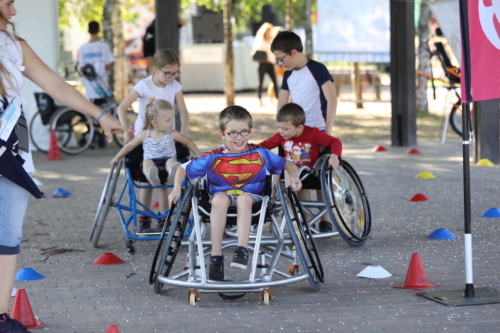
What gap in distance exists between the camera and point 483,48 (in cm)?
438

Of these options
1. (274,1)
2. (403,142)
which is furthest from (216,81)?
(403,142)

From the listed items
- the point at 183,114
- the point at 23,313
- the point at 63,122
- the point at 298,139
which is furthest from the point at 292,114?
the point at 63,122

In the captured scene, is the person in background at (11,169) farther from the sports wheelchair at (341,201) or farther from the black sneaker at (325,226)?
the black sneaker at (325,226)

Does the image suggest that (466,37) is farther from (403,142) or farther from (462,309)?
(403,142)

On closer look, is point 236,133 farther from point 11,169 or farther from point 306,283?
point 11,169

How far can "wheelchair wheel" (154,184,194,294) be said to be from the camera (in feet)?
15.1

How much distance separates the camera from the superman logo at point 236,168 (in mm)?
4934

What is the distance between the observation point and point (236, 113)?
15.9 feet

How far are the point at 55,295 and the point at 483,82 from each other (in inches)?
113

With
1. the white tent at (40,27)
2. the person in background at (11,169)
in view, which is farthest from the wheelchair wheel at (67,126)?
the person in background at (11,169)

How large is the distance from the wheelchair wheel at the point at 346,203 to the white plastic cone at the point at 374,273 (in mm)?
679

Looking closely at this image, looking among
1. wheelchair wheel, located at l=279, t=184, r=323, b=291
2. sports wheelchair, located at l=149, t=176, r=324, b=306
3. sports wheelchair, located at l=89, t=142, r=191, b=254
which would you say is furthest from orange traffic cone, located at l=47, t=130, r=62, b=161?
wheelchair wheel, located at l=279, t=184, r=323, b=291

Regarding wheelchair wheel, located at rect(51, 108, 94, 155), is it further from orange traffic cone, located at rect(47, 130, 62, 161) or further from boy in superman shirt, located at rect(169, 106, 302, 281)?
boy in superman shirt, located at rect(169, 106, 302, 281)

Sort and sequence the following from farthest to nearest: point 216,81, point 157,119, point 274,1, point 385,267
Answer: point 274,1 < point 216,81 < point 157,119 < point 385,267
